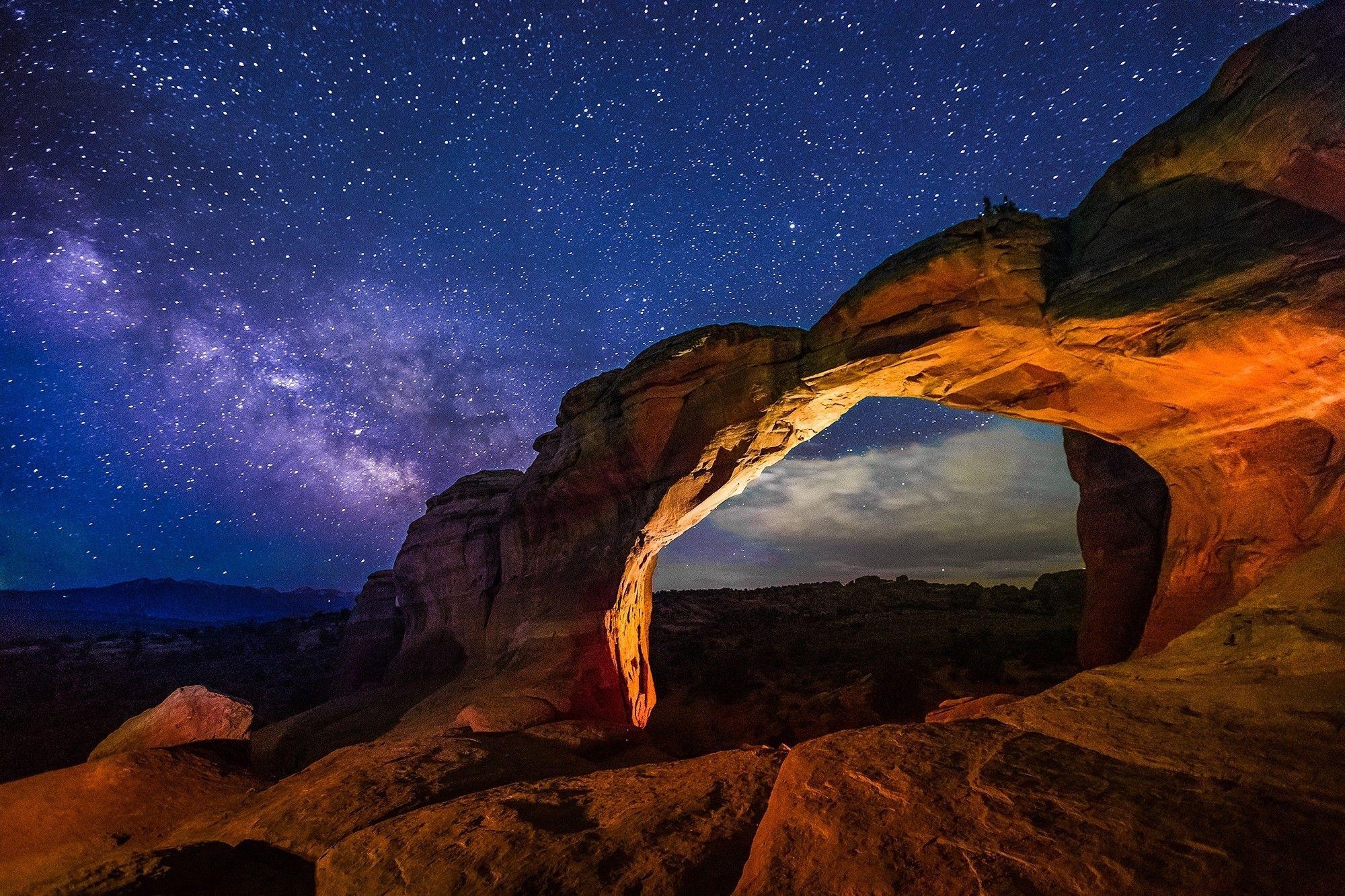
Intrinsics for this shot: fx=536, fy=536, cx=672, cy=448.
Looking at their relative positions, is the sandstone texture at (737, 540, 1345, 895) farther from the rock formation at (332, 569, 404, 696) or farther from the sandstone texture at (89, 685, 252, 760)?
the rock formation at (332, 569, 404, 696)

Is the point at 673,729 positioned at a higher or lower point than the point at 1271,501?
lower

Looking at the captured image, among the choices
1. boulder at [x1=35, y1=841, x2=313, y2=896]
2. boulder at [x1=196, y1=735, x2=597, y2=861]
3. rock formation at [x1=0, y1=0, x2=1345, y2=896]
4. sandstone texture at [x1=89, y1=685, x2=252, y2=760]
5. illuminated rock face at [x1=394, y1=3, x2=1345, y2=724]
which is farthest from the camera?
sandstone texture at [x1=89, y1=685, x2=252, y2=760]

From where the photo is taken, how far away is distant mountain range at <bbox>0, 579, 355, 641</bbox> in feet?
378

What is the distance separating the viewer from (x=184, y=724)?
8453 mm

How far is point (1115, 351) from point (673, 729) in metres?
14.7

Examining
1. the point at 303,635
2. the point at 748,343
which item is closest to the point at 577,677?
the point at 748,343

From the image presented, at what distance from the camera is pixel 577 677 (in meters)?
13.4

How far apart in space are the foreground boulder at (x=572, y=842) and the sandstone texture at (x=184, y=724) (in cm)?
628

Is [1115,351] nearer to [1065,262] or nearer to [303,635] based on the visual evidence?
[1065,262]

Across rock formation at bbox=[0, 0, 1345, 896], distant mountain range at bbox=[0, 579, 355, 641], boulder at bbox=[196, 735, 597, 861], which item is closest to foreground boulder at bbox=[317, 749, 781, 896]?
rock formation at bbox=[0, 0, 1345, 896]

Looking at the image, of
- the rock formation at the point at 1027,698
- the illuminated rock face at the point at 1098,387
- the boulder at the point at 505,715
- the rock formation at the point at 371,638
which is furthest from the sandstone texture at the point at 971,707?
the rock formation at the point at 371,638

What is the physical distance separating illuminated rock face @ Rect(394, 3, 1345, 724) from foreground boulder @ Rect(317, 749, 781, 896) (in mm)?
7605

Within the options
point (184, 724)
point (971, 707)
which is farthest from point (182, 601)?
point (971, 707)

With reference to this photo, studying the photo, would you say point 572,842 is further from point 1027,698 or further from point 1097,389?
point 1097,389
